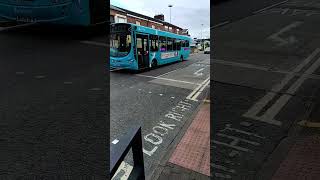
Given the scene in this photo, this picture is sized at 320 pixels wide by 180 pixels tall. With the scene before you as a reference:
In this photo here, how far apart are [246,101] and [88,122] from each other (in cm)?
517

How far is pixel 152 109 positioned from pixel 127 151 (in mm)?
7636

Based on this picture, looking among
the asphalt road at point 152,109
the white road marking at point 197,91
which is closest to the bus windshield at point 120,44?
the asphalt road at point 152,109

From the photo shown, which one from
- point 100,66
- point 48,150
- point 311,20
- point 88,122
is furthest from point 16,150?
point 311,20

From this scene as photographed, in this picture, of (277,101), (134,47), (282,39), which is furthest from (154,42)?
(277,101)

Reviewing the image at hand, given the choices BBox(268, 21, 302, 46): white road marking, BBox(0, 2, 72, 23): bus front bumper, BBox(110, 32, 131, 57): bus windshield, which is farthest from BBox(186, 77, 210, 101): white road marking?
BBox(0, 2, 72, 23): bus front bumper

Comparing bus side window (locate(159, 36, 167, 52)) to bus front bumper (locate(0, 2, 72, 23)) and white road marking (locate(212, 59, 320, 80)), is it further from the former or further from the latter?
bus front bumper (locate(0, 2, 72, 23))

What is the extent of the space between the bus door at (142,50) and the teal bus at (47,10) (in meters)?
2.62

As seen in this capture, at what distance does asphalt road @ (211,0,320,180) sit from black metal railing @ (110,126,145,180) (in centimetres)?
308

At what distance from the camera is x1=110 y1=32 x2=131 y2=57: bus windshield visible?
58.7 ft

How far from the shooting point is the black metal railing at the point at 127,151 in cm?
230

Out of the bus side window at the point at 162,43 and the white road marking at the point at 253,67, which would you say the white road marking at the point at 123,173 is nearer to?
the white road marking at the point at 253,67

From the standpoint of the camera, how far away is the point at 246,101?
33.8ft

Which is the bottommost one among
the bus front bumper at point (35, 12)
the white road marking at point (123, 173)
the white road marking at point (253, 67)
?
the white road marking at point (123, 173)

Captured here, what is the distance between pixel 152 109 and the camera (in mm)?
10094
